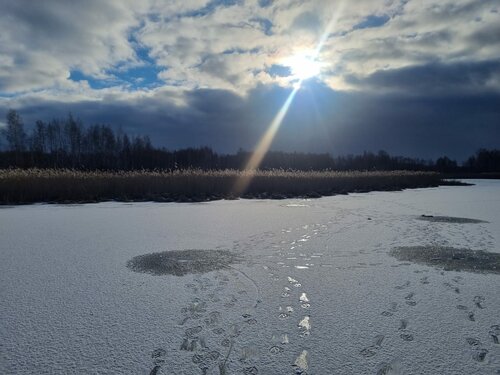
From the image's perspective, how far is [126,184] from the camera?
1117cm

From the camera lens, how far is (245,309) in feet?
7.86

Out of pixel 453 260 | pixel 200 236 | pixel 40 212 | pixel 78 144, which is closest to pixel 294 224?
pixel 200 236

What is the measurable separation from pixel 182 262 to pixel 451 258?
310 cm

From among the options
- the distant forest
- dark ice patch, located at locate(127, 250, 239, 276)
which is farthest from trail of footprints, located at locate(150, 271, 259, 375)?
the distant forest

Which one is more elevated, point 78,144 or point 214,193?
point 78,144

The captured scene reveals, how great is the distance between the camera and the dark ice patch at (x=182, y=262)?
3.38 m

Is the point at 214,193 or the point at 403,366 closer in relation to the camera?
the point at 403,366

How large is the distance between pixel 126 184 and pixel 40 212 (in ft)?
12.0

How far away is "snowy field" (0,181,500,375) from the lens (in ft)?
5.71

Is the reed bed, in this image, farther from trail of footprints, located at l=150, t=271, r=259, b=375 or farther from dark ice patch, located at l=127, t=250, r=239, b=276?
trail of footprints, located at l=150, t=271, r=259, b=375

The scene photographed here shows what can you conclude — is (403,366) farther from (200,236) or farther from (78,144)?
(78,144)

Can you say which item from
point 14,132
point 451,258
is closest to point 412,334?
point 451,258

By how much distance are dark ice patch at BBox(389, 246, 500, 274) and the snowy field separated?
181 mm

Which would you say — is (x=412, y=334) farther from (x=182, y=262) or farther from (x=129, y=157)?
(x=129, y=157)
